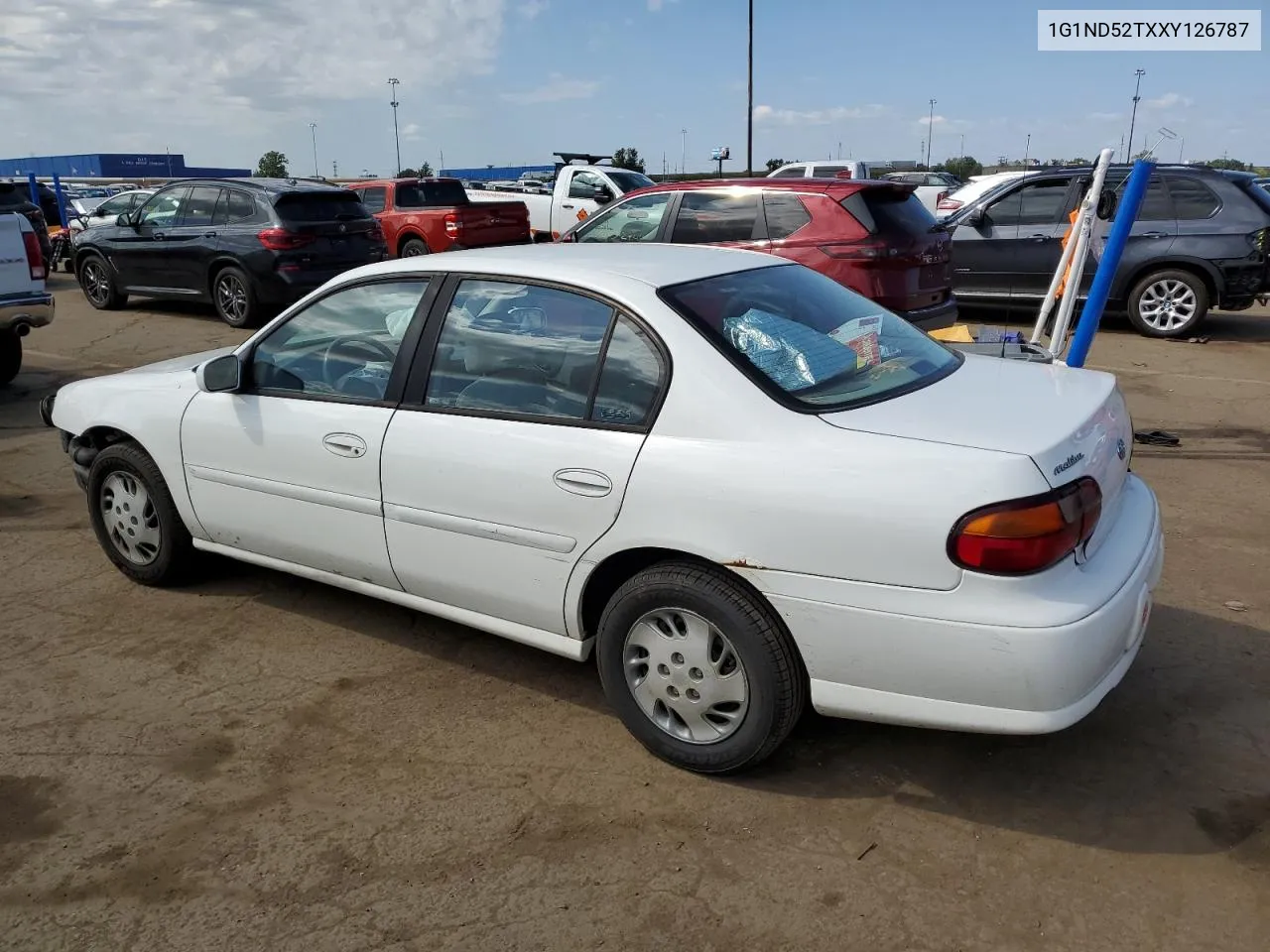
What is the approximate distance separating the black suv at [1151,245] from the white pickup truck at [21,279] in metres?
9.09

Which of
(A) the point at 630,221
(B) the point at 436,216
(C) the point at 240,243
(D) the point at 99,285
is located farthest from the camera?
(B) the point at 436,216

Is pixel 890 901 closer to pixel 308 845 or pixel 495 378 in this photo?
pixel 308 845

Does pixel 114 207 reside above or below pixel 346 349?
above

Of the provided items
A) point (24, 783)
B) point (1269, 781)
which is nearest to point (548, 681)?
point (24, 783)

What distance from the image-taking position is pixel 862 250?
797 cm

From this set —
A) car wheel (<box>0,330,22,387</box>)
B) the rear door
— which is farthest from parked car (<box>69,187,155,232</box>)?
the rear door

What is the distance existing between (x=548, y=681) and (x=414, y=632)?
2.35 feet

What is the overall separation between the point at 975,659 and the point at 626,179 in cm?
1693

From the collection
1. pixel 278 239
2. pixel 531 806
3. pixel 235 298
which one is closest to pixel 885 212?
pixel 531 806

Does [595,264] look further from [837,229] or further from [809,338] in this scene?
[837,229]

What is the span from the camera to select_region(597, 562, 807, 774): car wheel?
2.91 meters

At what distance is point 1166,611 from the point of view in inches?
167

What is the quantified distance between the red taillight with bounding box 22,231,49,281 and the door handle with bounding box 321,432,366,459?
6.27m

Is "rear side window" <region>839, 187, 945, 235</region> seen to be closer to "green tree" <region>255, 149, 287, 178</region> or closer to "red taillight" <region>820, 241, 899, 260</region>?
"red taillight" <region>820, 241, 899, 260</region>
